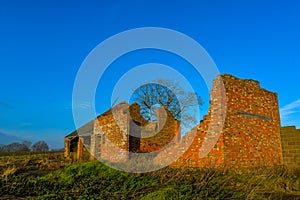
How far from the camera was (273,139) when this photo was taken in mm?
12359

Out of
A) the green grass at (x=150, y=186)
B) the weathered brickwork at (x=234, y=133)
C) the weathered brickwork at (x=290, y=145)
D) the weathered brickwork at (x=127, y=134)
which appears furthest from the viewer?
the weathered brickwork at (x=127, y=134)

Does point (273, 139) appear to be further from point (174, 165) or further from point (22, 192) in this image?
point (22, 192)

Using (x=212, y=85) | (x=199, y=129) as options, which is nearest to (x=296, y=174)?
(x=199, y=129)

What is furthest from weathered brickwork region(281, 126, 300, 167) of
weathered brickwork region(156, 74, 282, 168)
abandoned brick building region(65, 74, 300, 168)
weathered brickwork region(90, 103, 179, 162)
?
weathered brickwork region(90, 103, 179, 162)

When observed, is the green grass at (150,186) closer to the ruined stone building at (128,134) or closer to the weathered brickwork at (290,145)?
the weathered brickwork at (290,145)

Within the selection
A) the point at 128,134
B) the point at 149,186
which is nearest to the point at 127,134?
the point at 128,134

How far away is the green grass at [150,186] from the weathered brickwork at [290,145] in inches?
92.2

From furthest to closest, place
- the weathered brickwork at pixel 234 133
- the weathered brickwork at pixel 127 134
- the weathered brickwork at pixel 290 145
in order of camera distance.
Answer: the weathered brickwork at pixel 127 134 → the weathered brickwork at pixel 290 145 → the weathered brickwork at pixel 234 133

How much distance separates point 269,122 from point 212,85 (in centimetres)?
410

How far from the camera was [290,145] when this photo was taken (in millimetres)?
12219

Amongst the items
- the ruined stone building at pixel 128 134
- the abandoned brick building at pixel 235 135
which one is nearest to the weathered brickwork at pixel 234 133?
the abandoned brick building at pixel 235 135

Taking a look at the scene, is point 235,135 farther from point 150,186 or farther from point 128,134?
point 128,134

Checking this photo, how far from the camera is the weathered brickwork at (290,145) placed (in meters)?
11.9

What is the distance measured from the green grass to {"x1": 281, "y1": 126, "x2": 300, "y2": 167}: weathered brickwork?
2.34m
